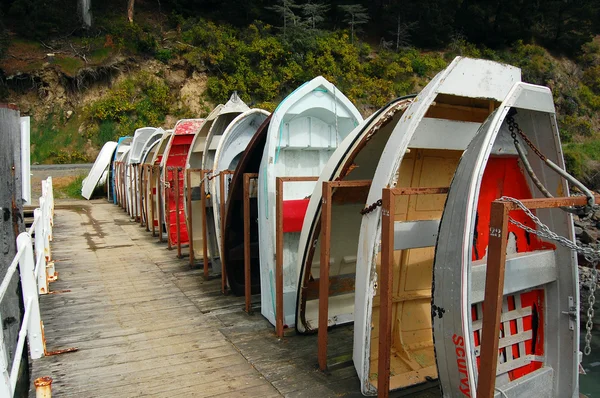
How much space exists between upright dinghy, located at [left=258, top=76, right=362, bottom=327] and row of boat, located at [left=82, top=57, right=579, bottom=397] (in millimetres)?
15

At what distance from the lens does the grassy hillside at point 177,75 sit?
23328 mm

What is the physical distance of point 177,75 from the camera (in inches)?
1006

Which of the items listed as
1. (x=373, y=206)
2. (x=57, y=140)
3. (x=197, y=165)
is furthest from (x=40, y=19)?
(x=373, y=206)

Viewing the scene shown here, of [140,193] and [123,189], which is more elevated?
[123,189]

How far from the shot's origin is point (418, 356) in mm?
4008

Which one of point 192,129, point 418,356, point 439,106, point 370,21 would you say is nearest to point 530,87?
point 439,106

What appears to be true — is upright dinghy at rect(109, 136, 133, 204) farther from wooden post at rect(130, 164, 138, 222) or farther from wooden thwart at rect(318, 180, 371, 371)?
wooden thwart at rect(318, 180, 371, 371)

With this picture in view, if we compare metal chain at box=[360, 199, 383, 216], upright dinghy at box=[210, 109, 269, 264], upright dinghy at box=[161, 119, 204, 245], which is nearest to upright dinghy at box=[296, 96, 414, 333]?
metal chain at box=[360, 199, 383, 216]

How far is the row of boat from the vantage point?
2.67m

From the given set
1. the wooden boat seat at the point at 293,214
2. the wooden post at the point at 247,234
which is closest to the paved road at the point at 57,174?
the wooden post at the point at 247,234

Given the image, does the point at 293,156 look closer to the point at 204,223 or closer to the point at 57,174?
the point at 204,223

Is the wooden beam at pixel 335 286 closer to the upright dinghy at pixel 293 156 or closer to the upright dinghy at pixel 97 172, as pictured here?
the upright dinghy at pixel 293 156

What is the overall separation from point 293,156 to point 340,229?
1128 millimetres

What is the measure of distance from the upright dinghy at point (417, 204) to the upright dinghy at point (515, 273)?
1.15ft
